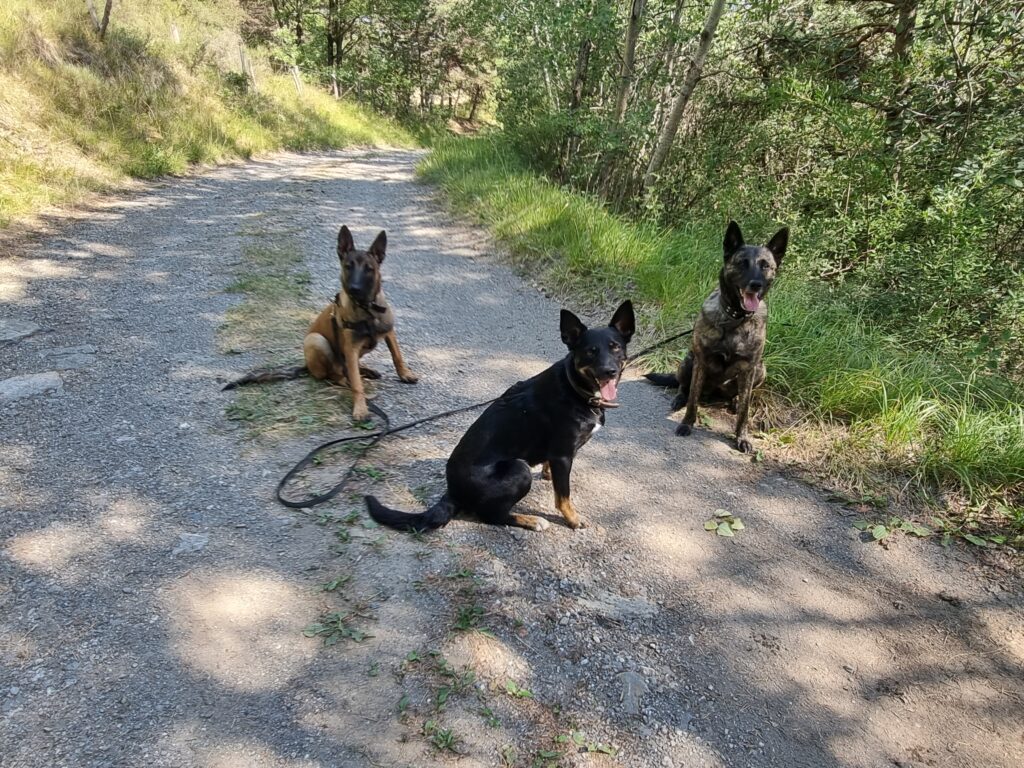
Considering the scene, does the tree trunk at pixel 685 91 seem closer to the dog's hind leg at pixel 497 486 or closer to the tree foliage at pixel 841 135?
the tree foliage at pixel 841 135

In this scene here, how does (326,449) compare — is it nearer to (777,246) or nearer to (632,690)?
(632,690)

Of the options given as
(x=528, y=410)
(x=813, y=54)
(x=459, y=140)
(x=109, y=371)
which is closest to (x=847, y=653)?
(x=528, y=410)

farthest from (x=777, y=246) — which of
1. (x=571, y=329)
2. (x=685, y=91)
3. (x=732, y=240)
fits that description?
(x=685, y=91)

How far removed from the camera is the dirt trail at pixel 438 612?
6.76 feet

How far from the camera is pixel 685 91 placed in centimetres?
788

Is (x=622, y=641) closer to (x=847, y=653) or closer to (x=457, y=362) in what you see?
(x=847, y=653)

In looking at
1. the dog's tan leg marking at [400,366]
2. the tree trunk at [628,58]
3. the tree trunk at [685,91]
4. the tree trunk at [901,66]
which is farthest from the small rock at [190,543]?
the tree trunk at [628,58]

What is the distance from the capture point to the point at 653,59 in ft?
31.0

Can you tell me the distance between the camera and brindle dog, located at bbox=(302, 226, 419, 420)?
4066mm

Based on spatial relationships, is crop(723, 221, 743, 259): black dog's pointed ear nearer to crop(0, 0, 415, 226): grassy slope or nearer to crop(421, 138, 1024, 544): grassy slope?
crop(421, 138, 1024, 544): grassy slope

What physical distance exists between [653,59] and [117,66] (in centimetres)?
1074

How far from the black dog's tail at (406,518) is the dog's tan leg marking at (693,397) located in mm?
2272

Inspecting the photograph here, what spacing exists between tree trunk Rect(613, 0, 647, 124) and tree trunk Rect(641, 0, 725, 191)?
3.01 ft

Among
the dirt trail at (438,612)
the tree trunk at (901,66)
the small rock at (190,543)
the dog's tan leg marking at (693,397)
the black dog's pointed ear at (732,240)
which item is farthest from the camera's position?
the tree trunk at (901,66)
